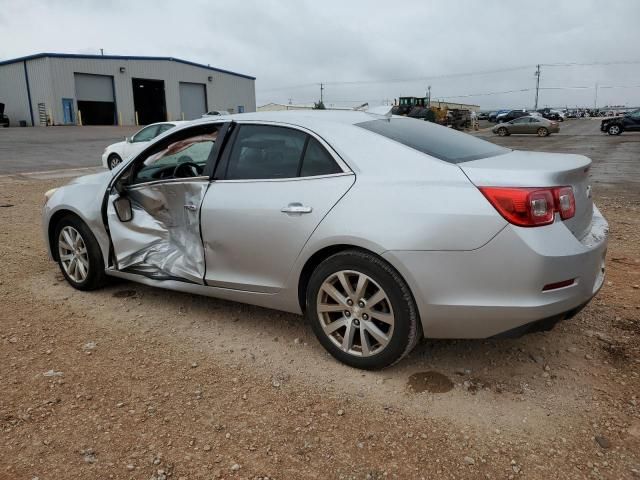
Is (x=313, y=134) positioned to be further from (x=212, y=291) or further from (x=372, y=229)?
(x=212, y=291)

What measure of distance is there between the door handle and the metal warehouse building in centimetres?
4337

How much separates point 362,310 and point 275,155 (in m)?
1.18

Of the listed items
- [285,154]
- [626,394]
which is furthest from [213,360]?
[626,394]

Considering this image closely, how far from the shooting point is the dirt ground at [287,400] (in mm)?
2463

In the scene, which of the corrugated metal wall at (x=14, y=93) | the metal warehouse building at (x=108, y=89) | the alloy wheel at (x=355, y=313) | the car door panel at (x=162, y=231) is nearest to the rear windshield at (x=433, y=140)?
the alloy wheel at (x=355, y=313)

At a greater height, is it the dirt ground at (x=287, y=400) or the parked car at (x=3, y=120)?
the parked car at (x=3, y=120)

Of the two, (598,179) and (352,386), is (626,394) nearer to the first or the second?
(352,386)

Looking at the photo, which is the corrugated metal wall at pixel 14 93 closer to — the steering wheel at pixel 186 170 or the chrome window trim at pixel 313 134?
the steering wheel at pixel 186 170

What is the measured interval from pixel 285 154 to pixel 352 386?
151 cm

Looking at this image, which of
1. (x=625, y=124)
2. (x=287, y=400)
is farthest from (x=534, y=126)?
(x=287, y=400)

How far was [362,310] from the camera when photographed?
3.09m

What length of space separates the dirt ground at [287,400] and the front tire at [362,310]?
153mm

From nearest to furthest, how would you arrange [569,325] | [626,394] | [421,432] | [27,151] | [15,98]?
[421,432]
[626,394]
[569,325]
[27,151]
[15,98]

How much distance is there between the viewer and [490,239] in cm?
269
